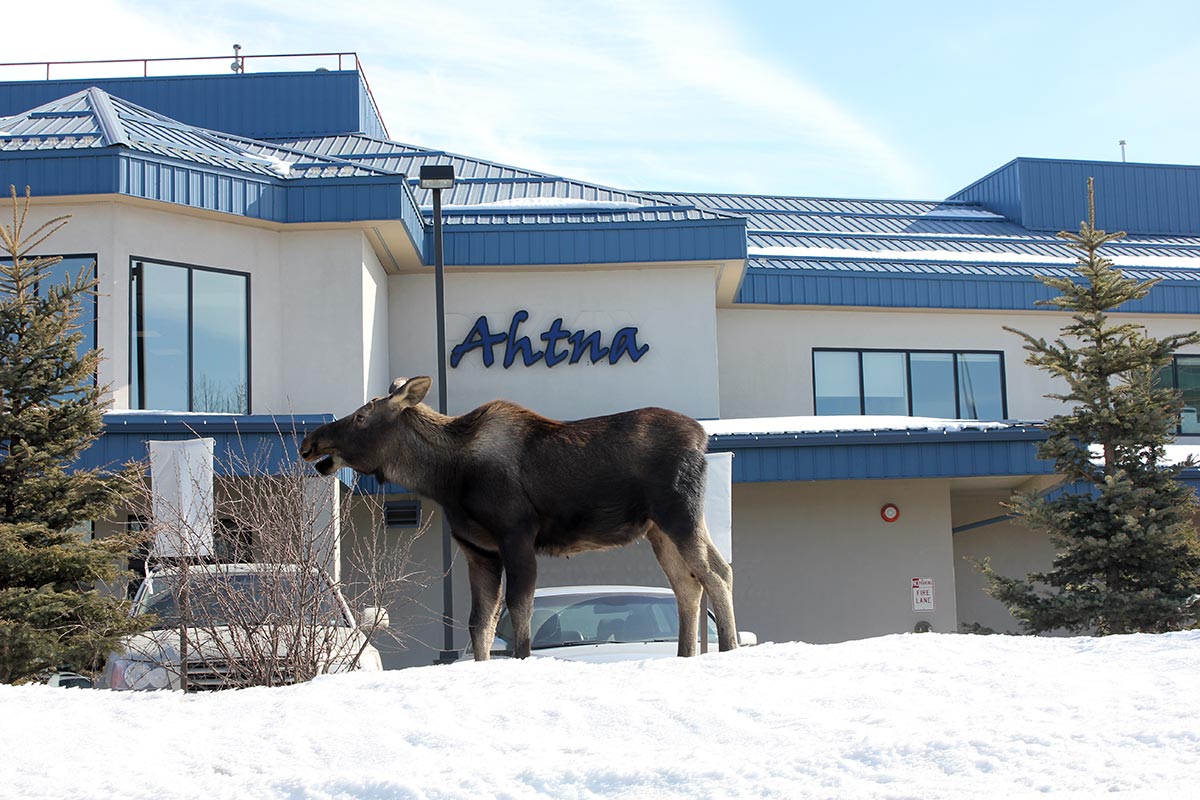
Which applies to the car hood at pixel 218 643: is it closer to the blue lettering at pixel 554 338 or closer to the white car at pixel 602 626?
the white car at pixel 602 626

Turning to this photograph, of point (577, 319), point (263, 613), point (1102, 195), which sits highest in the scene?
point (1102, 195)

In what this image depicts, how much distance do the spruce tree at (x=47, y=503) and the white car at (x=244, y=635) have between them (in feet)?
1.38

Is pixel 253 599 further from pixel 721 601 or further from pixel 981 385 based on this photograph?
pixel 981 385

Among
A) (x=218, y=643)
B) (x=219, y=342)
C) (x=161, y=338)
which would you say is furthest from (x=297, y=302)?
(x=218, y=643)

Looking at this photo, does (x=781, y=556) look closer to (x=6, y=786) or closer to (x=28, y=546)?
(x=28, y=546)

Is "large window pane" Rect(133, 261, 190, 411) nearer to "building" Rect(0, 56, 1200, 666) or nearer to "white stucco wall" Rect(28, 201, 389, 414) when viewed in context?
"building" Rect(0, 56, 1200, 666)

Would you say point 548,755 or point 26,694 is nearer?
point 548,755

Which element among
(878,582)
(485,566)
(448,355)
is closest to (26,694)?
(485,566)

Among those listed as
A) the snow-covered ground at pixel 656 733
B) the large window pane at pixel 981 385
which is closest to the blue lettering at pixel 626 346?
the large window pane at pixel 981 385

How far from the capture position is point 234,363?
18578 mm

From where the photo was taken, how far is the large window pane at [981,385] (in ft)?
83.4

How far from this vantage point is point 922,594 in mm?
20844

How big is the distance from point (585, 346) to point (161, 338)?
6.83 meters

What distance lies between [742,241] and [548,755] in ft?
53.5
